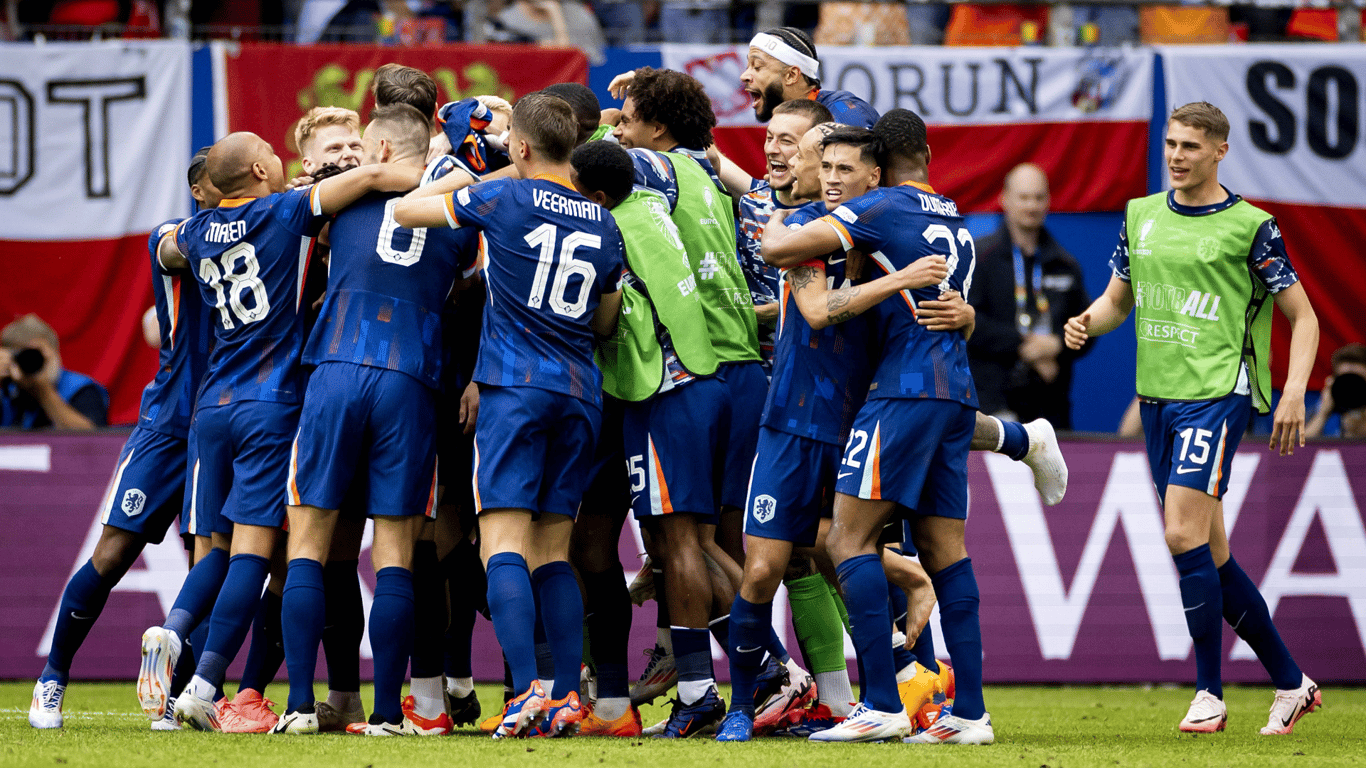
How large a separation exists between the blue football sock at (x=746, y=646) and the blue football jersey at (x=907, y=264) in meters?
0.91

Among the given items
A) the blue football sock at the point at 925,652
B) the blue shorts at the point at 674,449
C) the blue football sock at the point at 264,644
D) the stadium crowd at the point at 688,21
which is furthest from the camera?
the stadium crowd at the point at 688,21

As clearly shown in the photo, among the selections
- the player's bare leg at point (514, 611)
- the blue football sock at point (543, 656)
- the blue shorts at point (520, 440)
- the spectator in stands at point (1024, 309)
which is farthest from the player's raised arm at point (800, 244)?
the spectator in stands at point (1024, 309)

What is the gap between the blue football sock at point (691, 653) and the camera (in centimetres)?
588

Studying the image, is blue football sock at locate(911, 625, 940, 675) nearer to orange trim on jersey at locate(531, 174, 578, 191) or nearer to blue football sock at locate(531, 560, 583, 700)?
blue football sock at locate(531, 560, 583, 700)

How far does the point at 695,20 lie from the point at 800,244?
6852 mm

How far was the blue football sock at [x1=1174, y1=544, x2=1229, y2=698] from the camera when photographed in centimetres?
632

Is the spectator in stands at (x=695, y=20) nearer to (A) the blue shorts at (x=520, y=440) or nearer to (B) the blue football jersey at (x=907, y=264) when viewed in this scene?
(B) the blue football jersey at (x=907, y=264)

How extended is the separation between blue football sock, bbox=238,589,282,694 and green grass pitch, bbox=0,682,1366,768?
49cm

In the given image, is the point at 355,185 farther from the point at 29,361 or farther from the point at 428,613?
the point at 29,361

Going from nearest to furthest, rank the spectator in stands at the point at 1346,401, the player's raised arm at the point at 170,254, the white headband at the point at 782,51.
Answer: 1. the player's raised arm at the point at 170,254
2. the white headband at the point at 782,51
3. the spectator in stands at the point at 1346,401

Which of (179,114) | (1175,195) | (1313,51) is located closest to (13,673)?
(179,114)

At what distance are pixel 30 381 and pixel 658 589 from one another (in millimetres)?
5122

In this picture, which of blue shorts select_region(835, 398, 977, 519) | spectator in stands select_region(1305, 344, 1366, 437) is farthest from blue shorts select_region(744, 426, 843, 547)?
spectator in stands select_region(1305, 344, 1366, 437)

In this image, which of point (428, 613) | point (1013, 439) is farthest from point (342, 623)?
point (1013, 439)
